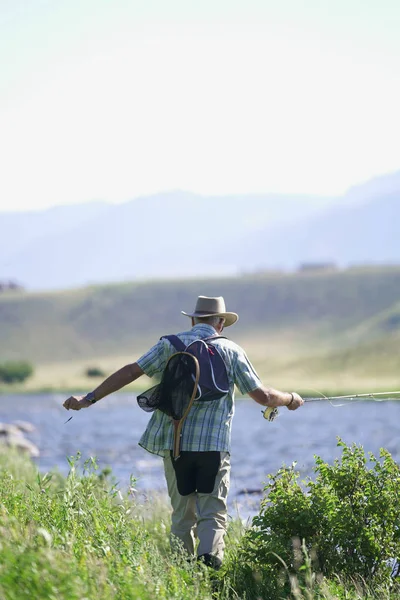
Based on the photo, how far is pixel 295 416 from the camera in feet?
188

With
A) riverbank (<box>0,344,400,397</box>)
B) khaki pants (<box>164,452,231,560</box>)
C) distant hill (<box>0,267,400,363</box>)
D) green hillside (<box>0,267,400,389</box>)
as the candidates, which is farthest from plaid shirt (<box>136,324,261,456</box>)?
distant hill (<box>0,267,400,363</box>)

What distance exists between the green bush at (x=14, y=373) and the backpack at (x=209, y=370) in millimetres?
88832

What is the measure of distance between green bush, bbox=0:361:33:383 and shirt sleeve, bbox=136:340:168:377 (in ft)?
291

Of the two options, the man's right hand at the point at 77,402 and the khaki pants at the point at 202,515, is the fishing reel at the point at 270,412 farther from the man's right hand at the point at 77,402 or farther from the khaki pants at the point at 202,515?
the man's right hand at the point at 77,402

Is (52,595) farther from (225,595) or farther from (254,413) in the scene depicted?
(254,413)

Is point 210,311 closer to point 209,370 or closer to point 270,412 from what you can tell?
point 209,370

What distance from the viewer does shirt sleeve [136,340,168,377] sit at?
711cm

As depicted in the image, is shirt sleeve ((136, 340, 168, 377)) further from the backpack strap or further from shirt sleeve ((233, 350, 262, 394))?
shirt sleeve ((233, 350, 262, 394))

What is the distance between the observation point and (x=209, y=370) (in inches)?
275

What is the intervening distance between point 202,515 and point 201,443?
18.9 inches

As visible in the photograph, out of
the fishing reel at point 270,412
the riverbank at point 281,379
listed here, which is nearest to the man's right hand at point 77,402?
the fishing reel at point 270,412

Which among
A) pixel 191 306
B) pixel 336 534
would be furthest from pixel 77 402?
pixel 191 306

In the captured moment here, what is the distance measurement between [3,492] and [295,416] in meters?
50.7

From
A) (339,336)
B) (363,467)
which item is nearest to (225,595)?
(363,467)
